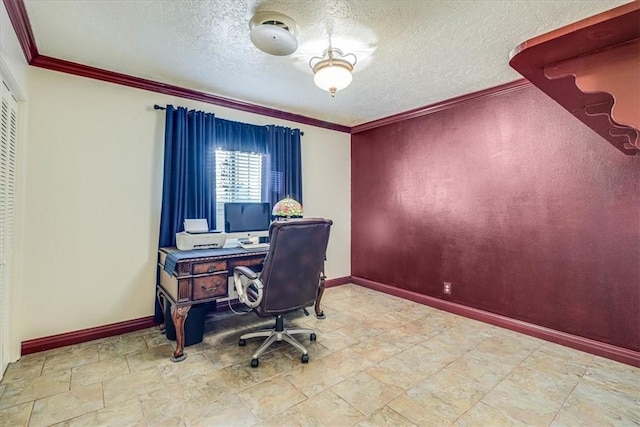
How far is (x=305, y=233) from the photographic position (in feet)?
7.38

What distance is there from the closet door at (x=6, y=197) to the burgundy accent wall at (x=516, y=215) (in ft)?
12.1

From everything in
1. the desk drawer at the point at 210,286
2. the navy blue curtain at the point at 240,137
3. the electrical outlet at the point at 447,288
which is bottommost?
the electrical outlet at the point at 447,288

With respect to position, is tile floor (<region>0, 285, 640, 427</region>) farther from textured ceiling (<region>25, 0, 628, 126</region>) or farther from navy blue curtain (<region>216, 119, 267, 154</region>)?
textured ceiling (<region>25, 0, 628, 126</region>)

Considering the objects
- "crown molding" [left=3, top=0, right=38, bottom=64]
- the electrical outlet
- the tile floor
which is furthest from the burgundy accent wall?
"crown molding" [left=3, top=0, right=38, bottom=64]

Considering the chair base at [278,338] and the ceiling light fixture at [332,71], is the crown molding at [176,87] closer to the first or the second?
the ceiling light fixture at [332,71]

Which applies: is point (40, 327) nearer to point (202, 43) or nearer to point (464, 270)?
point (202, 43)

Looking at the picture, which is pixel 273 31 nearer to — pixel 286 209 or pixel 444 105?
pixel 286 209

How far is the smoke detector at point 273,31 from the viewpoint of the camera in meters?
1.91

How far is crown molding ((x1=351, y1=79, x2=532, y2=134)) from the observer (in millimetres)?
2928

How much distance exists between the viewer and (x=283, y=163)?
151 inches

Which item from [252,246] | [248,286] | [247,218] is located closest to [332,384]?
[248,286]

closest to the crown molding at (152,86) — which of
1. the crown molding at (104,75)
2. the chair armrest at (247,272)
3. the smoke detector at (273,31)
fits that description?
the crown molding at (104,75)

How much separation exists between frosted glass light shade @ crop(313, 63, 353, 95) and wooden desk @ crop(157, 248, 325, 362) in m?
1.52

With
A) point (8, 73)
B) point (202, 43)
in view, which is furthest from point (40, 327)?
point (202, 43)
